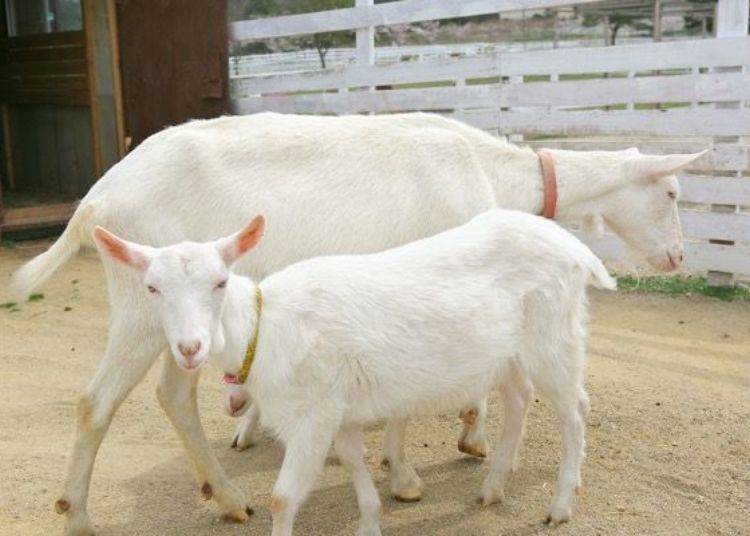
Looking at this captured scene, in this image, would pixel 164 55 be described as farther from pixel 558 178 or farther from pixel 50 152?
pixel 558 178

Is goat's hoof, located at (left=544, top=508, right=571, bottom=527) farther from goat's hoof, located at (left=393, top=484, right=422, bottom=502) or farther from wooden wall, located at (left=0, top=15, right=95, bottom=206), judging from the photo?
wooden wall, located at (left=0, top=15, right=95, bottom=206)

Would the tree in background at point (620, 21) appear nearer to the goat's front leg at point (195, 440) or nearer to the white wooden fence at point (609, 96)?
the white wooden fence at point (609, 96)

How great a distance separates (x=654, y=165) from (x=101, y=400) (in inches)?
115

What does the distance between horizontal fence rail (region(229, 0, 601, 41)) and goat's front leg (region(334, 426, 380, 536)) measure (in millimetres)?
5130

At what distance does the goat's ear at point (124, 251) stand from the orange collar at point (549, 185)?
228 centimetres

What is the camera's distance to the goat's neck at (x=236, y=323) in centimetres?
316

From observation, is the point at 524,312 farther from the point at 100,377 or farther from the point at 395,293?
the point at 100,377

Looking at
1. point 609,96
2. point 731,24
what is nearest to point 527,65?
point 609,96

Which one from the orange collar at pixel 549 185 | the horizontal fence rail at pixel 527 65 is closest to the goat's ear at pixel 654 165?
the orange collar at pixel 549 185

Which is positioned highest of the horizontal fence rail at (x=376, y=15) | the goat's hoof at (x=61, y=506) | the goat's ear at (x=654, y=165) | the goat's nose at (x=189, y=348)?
the horizontal fence rail at (x=376, y=15)

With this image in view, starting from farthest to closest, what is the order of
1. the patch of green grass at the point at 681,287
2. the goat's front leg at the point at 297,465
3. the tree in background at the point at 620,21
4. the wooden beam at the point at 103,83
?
the tree in background at the point at 620,21 → the wooden beam at the point at 103,83 → the patch of green grass at the point at 681,287 → the goat's front leg at the point at 297,465

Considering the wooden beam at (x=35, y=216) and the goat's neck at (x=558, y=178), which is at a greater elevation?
the goat's neck at (x=558, y=178)

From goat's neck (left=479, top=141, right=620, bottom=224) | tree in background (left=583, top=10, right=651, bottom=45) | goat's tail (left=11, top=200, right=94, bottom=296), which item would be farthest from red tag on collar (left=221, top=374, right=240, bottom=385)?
tree in background (left=583, top=10, right=651, bottom=45)

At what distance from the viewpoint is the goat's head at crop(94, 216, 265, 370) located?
9.37 feet
